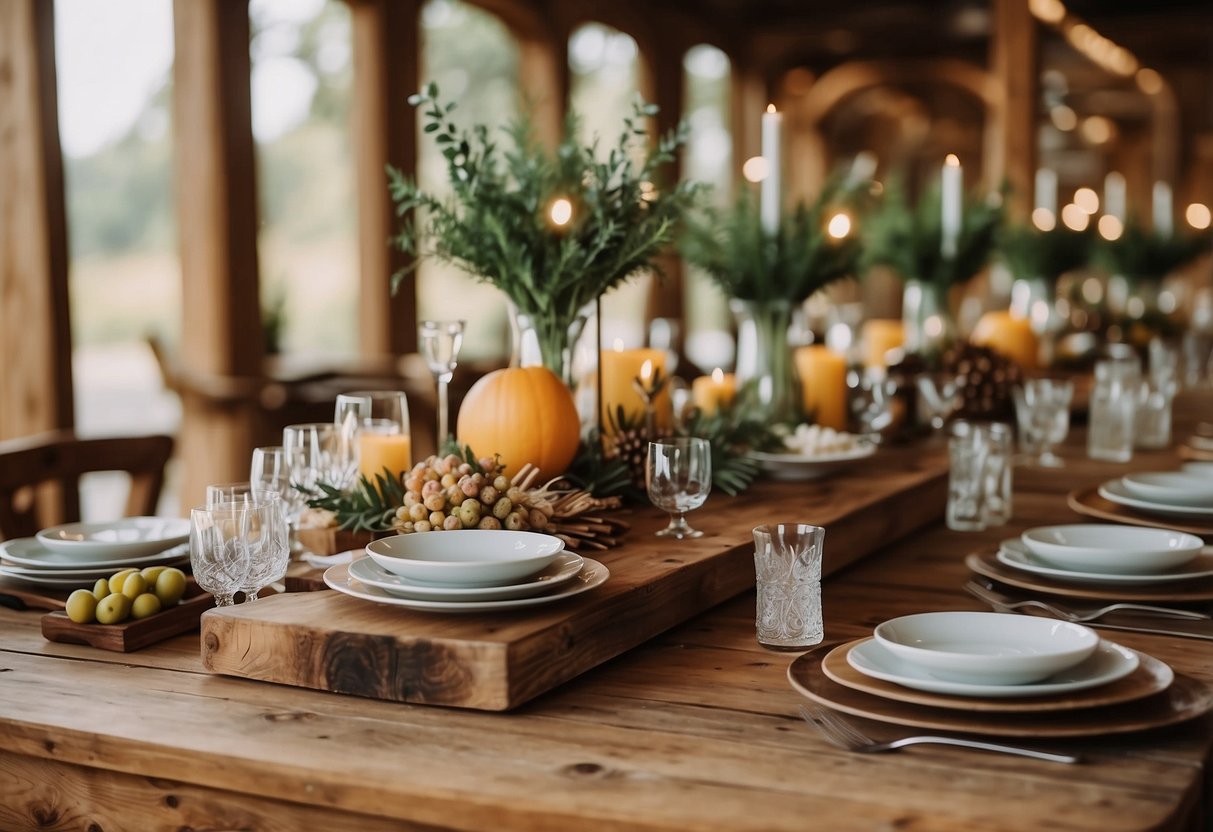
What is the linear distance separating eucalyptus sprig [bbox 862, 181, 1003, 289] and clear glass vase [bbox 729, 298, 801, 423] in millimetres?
934

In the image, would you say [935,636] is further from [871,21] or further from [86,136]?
[871,21]

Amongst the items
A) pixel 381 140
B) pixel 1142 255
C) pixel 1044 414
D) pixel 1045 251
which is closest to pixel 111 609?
pixel 1044 414

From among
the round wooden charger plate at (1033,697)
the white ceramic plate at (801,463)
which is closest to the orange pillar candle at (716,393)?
the white ceramic plate at (801,463)

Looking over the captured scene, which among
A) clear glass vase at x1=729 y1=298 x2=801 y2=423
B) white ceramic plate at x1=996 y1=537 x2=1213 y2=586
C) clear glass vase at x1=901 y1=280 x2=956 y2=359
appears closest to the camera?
white ceramic plate at x1=996 y1=537 x2=1213 y2=586

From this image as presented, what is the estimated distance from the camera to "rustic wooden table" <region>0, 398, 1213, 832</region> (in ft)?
3.43

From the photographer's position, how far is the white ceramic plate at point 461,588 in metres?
1.37

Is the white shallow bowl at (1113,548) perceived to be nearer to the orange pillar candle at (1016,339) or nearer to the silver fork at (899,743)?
the silver fork at (899,743)

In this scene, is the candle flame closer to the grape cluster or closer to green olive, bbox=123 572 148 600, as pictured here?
the grape cluster

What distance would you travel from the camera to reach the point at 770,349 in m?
2.62

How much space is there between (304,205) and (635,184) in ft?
14.4

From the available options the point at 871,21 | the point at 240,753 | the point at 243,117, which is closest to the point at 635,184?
the point at 240,753

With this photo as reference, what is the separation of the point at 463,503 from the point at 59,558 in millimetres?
616

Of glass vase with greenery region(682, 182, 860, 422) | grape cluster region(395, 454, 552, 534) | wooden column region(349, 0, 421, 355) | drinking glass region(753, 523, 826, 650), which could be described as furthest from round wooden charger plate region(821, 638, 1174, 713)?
wooden column region(349, 0, 421, 355)

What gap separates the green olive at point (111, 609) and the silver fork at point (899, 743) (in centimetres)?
86
